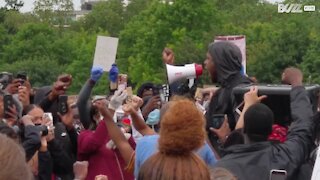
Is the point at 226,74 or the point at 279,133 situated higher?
the point at 226,74

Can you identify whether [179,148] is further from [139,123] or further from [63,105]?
[63,105]

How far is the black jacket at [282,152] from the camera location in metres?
5.24

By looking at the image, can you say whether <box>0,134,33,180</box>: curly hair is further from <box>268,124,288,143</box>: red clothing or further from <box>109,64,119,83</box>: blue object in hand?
<box>109,64,119,83</box>: blue object in hand

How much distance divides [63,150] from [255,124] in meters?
2.54

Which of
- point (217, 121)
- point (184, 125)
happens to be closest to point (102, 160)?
point (217, 121)

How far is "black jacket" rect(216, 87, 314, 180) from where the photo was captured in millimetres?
5242

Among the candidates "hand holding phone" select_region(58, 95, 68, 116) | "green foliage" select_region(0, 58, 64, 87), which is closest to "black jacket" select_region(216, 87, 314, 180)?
"hand holding phone" select_region(58, 95, 68, 116)

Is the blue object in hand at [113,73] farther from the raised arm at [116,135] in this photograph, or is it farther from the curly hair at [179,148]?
the curly hair at [179,148]

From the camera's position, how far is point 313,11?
89.0 m

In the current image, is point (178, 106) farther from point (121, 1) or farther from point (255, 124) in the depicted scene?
point (121, 1)

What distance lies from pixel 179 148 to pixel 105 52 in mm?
5531

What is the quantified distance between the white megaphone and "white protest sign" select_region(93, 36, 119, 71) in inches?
80.6

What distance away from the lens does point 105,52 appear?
9.27 metres

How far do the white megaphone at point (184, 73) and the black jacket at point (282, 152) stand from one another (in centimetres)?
140
